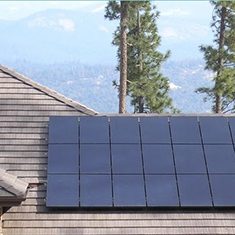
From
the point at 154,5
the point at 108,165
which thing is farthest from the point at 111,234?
the point at 154,5

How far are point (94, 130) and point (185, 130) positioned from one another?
6.62 feet

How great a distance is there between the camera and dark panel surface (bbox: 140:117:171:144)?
12.0 meters

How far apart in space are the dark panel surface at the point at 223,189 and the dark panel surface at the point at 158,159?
0.89 meters

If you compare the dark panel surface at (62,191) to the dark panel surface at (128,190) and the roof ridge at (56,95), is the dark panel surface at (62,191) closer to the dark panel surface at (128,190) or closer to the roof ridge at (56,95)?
the dark panel surface at (128,190)

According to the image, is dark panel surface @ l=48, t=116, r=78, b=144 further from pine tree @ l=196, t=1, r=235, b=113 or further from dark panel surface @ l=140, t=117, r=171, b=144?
pine tree @ l=196, t=1, r=235, b=113

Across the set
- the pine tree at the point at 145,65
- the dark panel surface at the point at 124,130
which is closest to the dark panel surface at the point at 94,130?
the dark panel surface at the point at 124,130

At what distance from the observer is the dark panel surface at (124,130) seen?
11.9 metres

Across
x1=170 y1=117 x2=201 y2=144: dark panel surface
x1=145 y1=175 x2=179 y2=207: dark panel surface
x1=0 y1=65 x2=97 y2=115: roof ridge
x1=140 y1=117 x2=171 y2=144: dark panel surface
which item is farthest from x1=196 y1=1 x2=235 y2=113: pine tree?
x1=145 y1=175 x2=179 y2=207: dark panel surface

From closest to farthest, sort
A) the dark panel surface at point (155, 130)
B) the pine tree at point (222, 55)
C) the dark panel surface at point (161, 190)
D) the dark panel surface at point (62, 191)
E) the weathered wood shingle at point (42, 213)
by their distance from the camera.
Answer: the weathered wood shingle at point (42, 213) < the dark panel surface at point (62, 191) < the dark panel surface at point (161, 190) < the dark panel surface at point (155, 130) < the pine tree at point (222, 55)

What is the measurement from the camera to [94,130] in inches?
477

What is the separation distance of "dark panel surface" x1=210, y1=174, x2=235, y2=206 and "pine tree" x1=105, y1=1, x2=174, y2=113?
68.8 feet

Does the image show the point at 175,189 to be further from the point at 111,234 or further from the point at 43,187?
the point at 43,187

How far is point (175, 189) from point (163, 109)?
2465 centimetres

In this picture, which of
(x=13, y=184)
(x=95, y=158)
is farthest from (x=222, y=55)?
(x=13, y=184)
